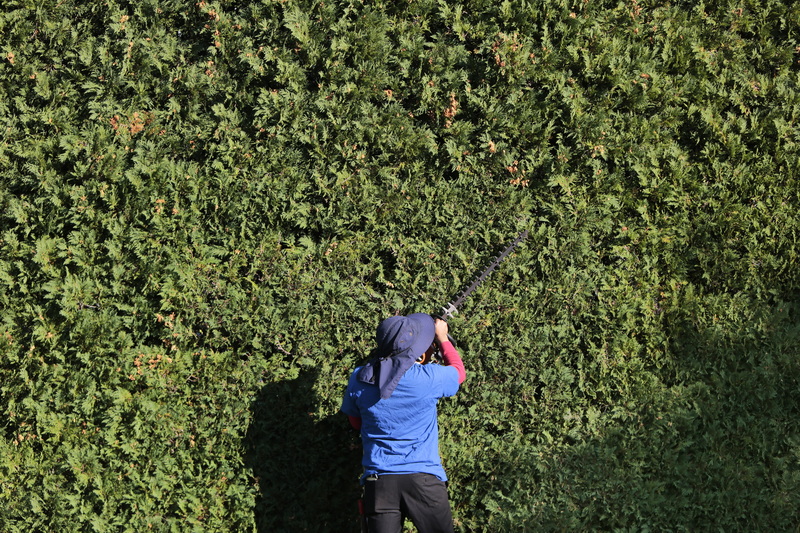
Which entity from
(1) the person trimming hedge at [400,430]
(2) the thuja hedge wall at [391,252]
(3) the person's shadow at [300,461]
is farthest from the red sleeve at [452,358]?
(3) the person's shadow at [300,461]

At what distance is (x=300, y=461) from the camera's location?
5.12m

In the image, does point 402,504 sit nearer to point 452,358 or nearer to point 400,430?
point 400,430

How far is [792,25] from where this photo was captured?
594cm

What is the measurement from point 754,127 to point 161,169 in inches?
186

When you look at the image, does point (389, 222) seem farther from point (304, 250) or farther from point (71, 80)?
point (71, 80)

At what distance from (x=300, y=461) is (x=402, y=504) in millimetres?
1091

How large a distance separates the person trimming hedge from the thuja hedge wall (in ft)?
2.73

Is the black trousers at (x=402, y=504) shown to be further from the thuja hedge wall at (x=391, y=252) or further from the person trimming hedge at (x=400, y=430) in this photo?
the thuja hedge wall at (x=391, y=252)

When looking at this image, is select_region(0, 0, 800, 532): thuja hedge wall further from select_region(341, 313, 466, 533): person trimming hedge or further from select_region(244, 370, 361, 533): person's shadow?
select_region(341, 313, 466, 533): person trimming hedge

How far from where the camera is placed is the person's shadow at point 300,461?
505 cm

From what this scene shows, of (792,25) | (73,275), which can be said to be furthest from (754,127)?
(73,275)

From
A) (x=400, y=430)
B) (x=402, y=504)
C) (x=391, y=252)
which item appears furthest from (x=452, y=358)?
(x=391, y=252)

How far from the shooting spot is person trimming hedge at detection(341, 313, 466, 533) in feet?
13.9

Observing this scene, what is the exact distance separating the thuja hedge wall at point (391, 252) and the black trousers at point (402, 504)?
0.83m
